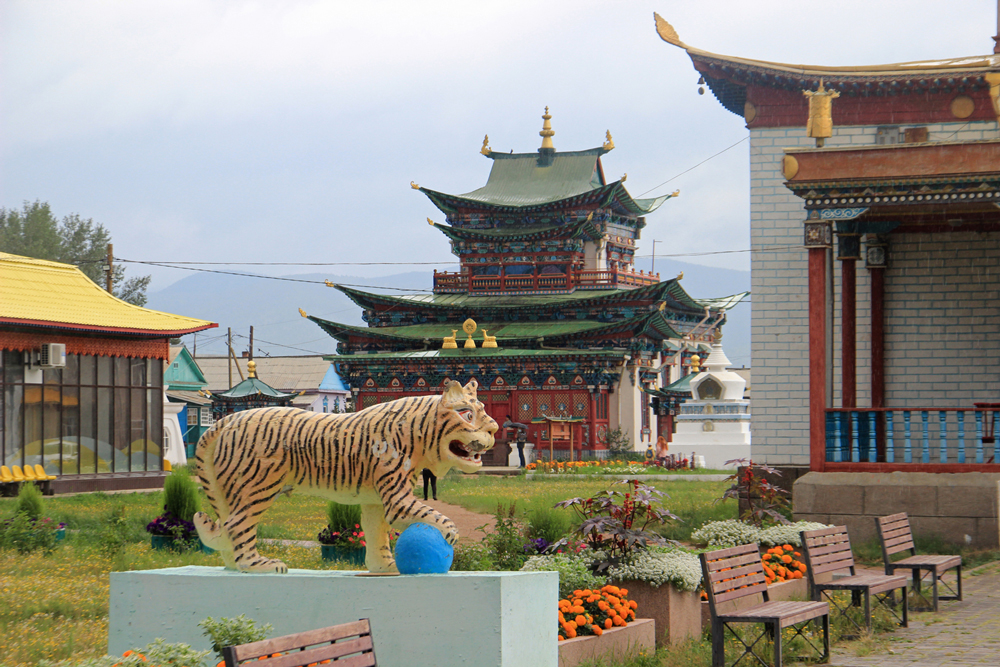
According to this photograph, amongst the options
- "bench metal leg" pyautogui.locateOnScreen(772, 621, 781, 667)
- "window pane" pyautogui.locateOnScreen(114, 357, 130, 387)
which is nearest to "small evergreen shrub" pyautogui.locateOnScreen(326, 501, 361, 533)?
"bench metal leg" pyautogui.locateOnScreen(772, 621, 781, 667)

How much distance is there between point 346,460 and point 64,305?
2260 cm

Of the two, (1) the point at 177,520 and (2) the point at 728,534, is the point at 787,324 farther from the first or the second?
(1) the point at 177,520

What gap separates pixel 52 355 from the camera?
26.9 meters

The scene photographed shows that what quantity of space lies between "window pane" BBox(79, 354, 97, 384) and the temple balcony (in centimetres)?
2574

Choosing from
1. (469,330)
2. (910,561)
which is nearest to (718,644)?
(910,561)

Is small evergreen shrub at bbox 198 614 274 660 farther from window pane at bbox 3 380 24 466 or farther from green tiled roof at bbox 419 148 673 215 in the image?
green tiled roof at bbox 419 148 673 215

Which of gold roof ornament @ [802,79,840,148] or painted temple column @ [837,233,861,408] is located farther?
painted temple column @ [837,233,861,408]

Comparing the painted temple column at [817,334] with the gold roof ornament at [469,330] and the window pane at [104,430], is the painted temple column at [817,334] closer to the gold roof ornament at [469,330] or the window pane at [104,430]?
the window pane at [104,430]

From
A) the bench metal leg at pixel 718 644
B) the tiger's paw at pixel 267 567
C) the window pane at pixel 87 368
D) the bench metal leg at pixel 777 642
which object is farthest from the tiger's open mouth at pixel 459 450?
the window pane at pixel 87 368

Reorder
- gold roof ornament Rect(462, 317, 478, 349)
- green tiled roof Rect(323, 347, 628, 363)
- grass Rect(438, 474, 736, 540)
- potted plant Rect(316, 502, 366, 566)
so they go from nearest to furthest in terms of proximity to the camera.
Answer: potted plant Rect(316, 502, 366, 566)
grass Rect(438, 474, 736, 540)
green tiled roof Rect(323, 347, 628, 363)
gold roof ornament Rect(462, 317, 478, 349)

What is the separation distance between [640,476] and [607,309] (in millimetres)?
13382

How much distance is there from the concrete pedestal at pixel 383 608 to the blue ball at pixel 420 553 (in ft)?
0.39

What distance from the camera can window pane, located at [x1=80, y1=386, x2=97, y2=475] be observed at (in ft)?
94.2

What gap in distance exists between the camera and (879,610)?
Answer: 11.1 meters
